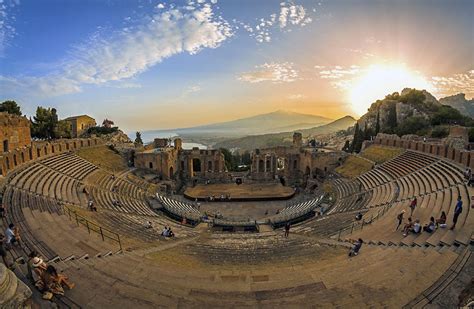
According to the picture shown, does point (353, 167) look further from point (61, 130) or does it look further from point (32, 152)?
Result: point (61, 130)

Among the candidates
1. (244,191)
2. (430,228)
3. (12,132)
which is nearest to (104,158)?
(12,132)

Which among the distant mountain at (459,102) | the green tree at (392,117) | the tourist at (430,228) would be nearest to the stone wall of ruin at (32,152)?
the tourist at (430,228)

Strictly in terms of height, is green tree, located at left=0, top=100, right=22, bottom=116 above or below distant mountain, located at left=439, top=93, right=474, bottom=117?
below

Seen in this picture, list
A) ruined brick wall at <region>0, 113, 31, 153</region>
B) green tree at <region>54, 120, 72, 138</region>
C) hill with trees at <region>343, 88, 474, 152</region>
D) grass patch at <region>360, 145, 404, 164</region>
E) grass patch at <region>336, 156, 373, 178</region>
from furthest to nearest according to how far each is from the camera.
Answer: hill with trees at <region>343, 88, 474, 152</region>, green tree at <region>54, 120, 72, 138</region>, grass patch at <region>336, 156, 373, 178</region>, grass patch at <region>360, 145, 404, 164</region>, ruined brick wall at <region>0, 113, 31, 153</region>

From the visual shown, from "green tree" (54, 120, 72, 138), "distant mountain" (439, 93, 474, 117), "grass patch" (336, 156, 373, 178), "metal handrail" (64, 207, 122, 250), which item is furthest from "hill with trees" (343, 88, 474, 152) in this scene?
"distant mountain" (439, 93, 474, 117)

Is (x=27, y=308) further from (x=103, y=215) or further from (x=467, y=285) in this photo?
(x=103, y=215)

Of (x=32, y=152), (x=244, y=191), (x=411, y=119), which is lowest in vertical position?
(x=244, y=191)

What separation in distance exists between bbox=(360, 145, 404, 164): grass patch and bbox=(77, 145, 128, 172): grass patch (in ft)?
105

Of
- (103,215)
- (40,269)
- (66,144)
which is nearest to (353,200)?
(103,215)

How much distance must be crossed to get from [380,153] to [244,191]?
708 inches

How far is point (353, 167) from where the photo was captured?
32.3 m

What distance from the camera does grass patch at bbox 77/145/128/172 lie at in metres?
30.0

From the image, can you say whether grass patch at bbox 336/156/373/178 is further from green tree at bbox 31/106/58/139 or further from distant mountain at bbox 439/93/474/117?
distant mountain at bbox 439/93/474/117

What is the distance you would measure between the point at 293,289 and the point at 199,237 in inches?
352
